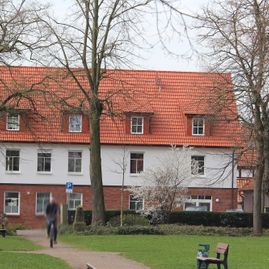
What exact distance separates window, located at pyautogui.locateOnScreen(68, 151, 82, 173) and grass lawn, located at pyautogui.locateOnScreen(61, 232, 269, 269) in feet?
68.3

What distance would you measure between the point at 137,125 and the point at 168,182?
9.06 m

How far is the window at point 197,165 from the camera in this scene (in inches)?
2365

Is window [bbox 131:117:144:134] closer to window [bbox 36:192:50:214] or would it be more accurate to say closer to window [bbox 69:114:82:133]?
window [bbox 69:114:82:133]

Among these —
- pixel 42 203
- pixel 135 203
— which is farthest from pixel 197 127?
pixel 42 203

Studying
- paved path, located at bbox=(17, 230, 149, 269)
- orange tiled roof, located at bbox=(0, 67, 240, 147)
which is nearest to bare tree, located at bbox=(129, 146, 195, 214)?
orange tiled roof, located at bbox=(0, 67, 240, 147)

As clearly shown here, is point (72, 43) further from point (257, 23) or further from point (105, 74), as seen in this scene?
point (257, 23)

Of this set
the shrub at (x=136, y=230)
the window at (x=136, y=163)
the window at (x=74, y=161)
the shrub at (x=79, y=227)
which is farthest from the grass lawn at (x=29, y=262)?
the window at (x=136, y=163)

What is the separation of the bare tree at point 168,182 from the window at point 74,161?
16.9 feet

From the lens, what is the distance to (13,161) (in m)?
60.1

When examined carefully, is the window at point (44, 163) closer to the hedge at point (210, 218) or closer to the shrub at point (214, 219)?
the hedge at point (210, 218)

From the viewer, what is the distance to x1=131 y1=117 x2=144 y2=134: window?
62.5 meters

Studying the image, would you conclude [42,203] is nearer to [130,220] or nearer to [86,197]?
[130,220]

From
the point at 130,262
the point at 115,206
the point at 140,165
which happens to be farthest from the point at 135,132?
the point at 130,262

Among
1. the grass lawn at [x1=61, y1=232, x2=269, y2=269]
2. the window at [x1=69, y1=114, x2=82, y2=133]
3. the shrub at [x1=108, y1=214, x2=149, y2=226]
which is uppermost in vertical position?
the window at [x1=69, y1=114, x2=82, y2=133]
